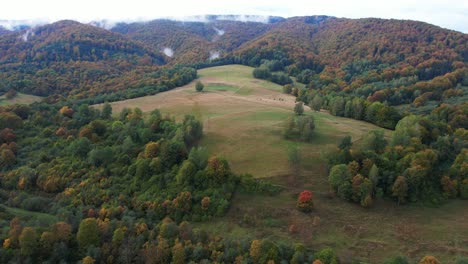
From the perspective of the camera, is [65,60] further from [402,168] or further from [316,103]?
[402,168]

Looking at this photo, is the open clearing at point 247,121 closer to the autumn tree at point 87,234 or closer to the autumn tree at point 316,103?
the autumn tree at point 316,103

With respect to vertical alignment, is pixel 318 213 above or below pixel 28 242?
above

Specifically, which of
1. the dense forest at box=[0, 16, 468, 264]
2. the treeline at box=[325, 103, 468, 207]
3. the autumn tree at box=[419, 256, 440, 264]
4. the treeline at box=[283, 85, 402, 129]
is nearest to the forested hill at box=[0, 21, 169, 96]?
the dense forest at box=[0, 16, 468, 264]

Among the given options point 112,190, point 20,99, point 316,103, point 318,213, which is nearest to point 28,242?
point 112,190

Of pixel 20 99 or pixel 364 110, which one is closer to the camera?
pixel 364 110

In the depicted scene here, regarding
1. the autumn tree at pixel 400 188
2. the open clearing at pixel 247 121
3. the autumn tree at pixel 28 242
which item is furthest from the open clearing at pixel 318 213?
the autumn tree at pixel 28 242

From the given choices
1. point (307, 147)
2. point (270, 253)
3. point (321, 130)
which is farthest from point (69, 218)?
point (321, 130)
